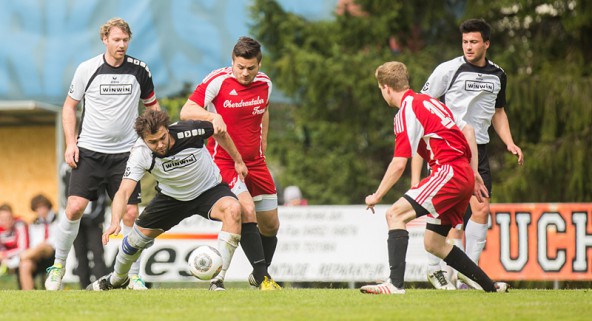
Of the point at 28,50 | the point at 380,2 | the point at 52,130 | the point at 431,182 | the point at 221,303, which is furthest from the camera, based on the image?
the point at 52,130

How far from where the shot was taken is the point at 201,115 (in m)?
9.80

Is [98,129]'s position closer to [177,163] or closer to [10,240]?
[177,163]

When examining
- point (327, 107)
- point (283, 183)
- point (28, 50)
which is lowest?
point (283, 183)

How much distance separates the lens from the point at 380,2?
803 inches

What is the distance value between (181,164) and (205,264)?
90 cm

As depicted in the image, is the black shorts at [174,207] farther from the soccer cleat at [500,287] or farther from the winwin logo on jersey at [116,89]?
the soccer cleat at [500,287]

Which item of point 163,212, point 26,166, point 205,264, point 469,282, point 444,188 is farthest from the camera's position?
point 26,166

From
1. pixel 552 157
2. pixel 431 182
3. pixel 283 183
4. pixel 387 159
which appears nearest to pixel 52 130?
pixel 283 183

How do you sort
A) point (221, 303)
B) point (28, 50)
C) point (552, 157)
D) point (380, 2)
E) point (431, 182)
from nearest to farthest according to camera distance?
point (221, 303) → point (431, 182) → point (552, 157) → point (380, 2) → point (28, 50)

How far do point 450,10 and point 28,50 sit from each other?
8.53m

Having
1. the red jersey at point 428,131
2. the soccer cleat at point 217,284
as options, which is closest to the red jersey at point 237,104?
the soccer cleat at point 217,284

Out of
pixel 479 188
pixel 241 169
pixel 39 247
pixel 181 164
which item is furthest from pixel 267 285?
pixel 39 247

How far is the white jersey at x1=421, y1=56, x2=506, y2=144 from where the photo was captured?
10453mm

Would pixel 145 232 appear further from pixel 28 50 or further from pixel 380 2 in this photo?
pixel 28 50
